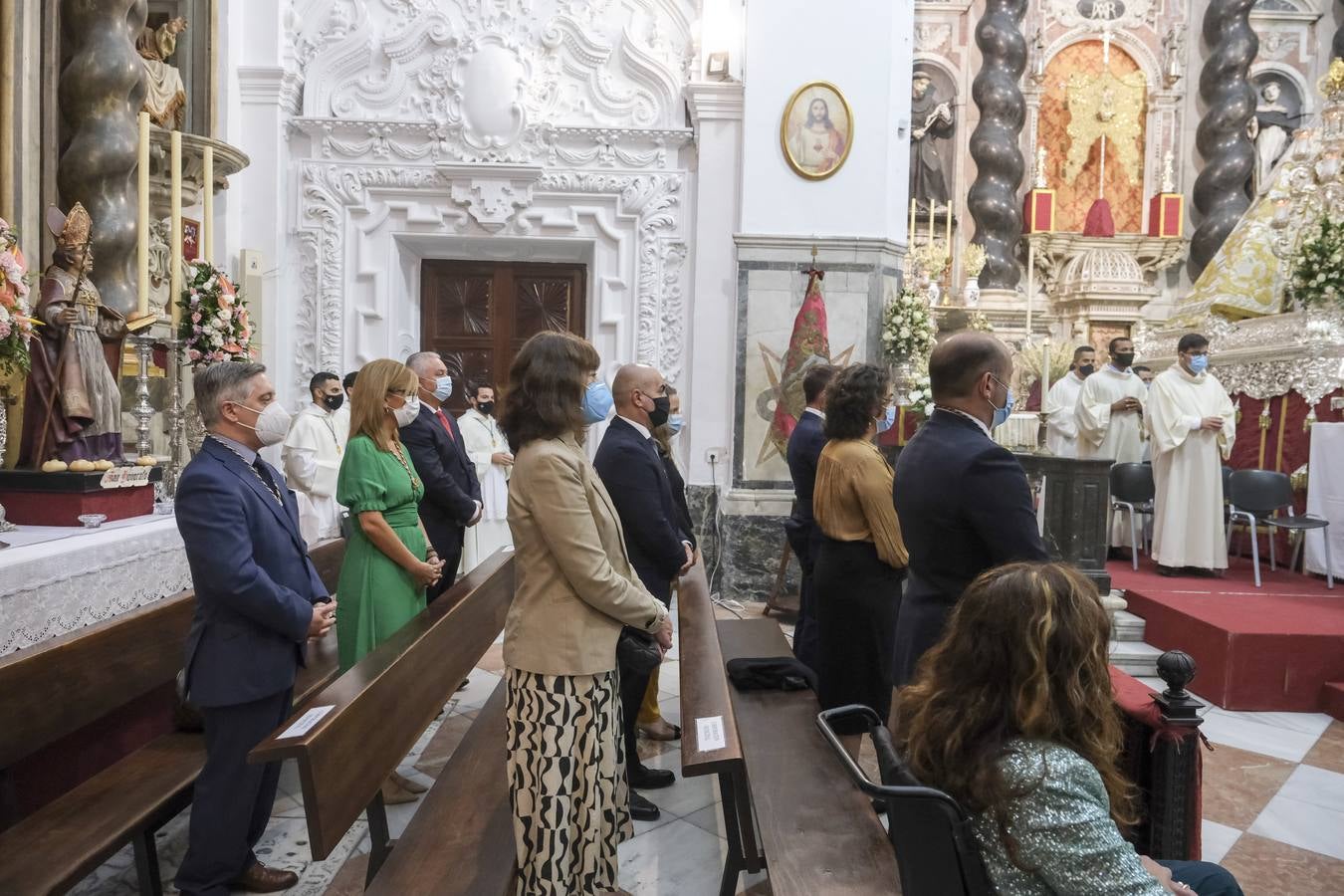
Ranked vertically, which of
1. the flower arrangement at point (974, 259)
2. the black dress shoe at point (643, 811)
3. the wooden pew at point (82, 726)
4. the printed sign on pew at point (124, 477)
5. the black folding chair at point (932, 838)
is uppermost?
the flower arrangement at point (974, 259)

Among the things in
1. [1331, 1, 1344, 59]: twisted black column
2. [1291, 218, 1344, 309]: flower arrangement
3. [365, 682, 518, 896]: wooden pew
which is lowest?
[365, 682, 518, 896]: wooden pew

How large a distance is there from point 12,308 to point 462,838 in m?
2.34

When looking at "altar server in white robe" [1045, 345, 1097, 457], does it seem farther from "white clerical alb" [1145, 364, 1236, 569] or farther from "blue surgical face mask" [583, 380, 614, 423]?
"blue surgical face mask" [583, 380, 614, 423]

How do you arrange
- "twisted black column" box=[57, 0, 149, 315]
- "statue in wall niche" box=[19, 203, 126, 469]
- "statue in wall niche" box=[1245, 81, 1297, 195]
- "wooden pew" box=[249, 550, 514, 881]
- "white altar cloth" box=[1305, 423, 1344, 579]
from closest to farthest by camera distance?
"wooden pew" box=[249, 550, 514, 881] → "statue in wall niche" box=[19, 203, 126, 469] → "twisted black column" box=[57, 0, 149, 315] → "white altar cloth" box=[1305, 423, 1344, 579] → "statue in wall niche" box=[1245, 81, 1297, 195]

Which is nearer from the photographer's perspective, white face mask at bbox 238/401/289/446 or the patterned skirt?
the patterned skirt

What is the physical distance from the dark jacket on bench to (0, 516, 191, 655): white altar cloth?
0.58 m

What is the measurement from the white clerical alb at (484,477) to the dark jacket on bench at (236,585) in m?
4.60

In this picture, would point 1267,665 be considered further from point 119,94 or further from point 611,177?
point 119,94

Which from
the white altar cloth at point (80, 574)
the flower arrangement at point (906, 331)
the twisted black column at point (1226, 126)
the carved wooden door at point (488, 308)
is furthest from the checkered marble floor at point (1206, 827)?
the twisted black column at point (1226, 126)

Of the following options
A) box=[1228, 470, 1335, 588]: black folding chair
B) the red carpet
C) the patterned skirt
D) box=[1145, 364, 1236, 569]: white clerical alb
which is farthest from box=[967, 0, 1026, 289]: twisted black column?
the patterned skirt

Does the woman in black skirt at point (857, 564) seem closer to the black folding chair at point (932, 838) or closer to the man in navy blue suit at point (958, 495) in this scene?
the man in navy blue suit at point (958, 495)

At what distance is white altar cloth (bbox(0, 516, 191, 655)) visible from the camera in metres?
2.94

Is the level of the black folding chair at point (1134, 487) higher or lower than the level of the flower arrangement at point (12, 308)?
lower

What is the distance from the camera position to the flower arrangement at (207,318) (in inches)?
186
